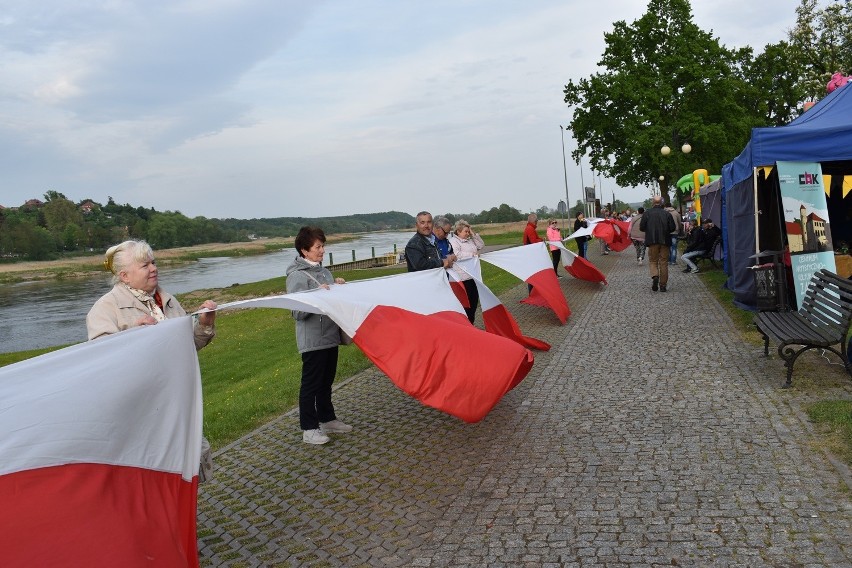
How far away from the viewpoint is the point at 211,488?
5.12 meters

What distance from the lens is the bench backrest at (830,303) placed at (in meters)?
6.21

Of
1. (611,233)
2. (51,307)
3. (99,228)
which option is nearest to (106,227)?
(99,228)

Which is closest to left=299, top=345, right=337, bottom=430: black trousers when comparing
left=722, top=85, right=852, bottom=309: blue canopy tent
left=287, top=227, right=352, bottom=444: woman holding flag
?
left=287, top=227, right=352, bottom=444: woman holding flag

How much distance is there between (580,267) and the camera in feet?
51.8

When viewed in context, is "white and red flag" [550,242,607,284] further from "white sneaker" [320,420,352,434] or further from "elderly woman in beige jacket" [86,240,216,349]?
"elderly woman in beige jacket" [86,240,216,349]

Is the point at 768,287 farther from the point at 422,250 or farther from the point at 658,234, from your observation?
the point at 658,234

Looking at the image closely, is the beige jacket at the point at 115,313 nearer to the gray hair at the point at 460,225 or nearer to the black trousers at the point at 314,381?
the black trousers at the point at 314,381

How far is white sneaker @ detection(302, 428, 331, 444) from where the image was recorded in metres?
5.80

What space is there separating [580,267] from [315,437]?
11.1 metres

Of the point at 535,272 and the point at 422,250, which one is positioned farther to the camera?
the point at 535,272

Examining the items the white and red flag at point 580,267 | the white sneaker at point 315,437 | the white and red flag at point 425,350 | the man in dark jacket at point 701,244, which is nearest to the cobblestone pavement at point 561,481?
the white sneaker at point 315,437

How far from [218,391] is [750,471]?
886 cm

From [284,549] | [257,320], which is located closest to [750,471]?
[284,549]

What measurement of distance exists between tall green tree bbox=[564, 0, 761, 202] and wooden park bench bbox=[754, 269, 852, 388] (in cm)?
2639
